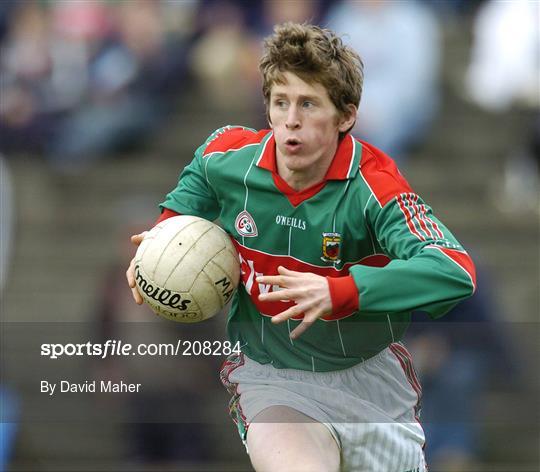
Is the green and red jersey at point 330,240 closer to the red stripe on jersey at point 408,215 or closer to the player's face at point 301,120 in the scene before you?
the red stripe on jersey at point 408,215

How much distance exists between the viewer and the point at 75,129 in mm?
11805

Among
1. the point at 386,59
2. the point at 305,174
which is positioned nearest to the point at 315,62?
the point at 305,174

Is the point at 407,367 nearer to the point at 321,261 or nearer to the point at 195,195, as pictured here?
the point at 321,261

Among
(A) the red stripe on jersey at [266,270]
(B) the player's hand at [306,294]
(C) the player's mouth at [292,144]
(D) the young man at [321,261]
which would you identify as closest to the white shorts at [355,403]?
(D) the young man at [321,261]

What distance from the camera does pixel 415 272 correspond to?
4.71 metres

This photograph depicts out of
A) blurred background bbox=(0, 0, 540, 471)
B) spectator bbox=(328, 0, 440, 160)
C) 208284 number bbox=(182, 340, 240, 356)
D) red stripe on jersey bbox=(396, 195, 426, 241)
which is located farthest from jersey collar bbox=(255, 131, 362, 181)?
spectator bbox=(328, 0, 440, 160)

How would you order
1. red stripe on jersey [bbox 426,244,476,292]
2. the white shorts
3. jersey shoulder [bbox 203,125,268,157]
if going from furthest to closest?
jersey shoulder [bbox 203,125,268,157], the white shorts, red stripe on jersey [bbox 426,244,476,292]

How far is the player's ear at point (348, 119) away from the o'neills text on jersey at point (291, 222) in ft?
1.38

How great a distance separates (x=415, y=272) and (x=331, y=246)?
598mm

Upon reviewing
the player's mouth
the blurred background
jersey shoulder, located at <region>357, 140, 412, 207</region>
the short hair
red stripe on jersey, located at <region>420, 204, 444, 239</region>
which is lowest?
the blurred background

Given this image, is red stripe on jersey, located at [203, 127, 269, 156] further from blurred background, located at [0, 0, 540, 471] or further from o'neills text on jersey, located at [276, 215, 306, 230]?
blurred background, located at [0, 0, 540, 471]

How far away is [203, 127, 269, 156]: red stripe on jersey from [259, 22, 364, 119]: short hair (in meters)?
0.31

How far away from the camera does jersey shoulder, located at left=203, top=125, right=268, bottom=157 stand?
556 cm

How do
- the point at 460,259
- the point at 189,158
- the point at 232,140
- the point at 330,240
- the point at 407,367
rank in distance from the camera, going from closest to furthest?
1. the point at 460,259
2. the point at 330,240
3. the point at 232,140
4. the point at 407,367
5. the point at 189,158
